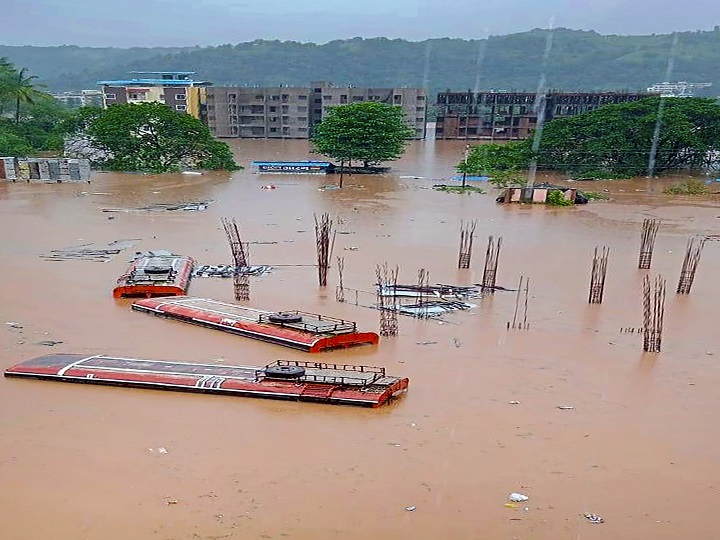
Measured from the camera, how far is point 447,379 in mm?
8328

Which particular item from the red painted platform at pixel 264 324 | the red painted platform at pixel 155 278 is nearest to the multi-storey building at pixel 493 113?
the red painted platform at pixel 155 278

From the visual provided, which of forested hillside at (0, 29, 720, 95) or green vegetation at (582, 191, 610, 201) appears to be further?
forested hillside at (0, 29, 720, 95)

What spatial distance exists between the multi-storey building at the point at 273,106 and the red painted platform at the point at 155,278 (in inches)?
1493

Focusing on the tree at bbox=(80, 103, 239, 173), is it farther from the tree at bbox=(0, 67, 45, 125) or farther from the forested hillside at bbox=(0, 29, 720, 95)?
the forested hillside at bbox=(0, 29, 720, 95)

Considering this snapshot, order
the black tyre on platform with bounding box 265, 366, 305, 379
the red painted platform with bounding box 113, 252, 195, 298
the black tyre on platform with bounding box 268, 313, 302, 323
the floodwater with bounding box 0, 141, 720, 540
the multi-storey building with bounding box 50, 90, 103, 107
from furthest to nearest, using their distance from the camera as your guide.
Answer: the multi-storey building with bounding box 50, 90, 103, 107 < the red painted platform with bounding box 113, 252, 195, 298 < the black tyre on platform with bounding box 268, 313, 302, 323 < the black tyre on platform with bounding box 265, 366, 305, 379 < the floodwater with bounding box 0, 141, 720, 540

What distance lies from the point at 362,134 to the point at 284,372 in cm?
2262

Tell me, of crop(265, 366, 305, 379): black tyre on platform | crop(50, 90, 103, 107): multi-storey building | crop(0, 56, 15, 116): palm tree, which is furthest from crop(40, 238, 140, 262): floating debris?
crop(50, 90, 103, 107): multi-storey building

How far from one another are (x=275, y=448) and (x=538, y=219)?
1552 centimetres

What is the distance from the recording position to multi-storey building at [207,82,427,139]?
49.1m

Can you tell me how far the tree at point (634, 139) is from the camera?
27.3 metres

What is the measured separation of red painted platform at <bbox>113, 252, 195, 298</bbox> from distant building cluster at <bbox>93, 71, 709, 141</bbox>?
38138mm

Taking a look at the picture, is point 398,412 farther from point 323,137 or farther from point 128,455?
point 323,137

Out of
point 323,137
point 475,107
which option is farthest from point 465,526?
point 475,107

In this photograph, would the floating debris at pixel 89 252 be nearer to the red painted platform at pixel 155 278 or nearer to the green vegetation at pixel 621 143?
the red painted platform at pixel 155 278
